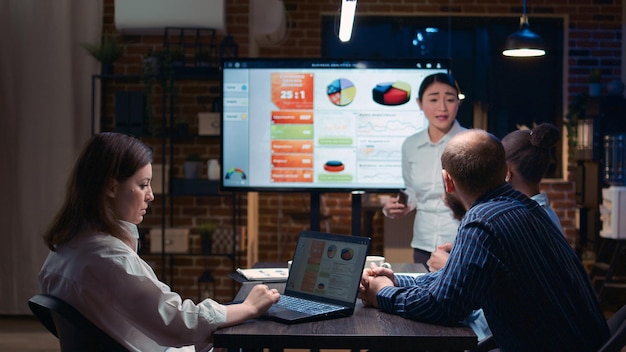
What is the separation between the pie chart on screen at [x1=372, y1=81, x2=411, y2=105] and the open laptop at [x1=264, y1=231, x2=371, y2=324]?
146 cm

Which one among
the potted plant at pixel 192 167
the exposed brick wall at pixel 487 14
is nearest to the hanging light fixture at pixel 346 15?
the potted plant at pixel 192 167

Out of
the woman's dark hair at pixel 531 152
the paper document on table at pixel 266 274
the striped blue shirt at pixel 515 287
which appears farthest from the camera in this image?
the woman's dark hair at pixel 531 152

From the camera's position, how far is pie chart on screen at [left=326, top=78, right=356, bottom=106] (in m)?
3.66

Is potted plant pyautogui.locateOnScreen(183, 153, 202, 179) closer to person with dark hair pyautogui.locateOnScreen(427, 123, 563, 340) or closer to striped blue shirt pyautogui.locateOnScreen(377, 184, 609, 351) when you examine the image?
person with dark hair pyautogui.locateOnScreen(427, 123, 563, 340)

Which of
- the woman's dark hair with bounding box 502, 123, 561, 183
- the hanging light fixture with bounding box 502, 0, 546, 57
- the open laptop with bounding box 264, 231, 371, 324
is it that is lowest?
the open laptop with bounding box 264, 231, 371, 324

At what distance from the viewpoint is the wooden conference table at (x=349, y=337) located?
1858 mm

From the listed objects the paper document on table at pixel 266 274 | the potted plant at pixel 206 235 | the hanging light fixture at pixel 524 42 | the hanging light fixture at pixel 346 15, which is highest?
the hanging light fixture at pixel 524 42

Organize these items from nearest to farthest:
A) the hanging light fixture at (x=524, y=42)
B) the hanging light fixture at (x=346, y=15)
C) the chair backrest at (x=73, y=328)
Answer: the chair backrest at (x=73, y=328), the hanging light fixture at (x=346, y=15), the hanging light fixture at (x=524, y=42)

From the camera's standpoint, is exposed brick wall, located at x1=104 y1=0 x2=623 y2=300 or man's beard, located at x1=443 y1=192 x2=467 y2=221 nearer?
man's beard, located at x1=443 y1=192 x2=467 y2=221

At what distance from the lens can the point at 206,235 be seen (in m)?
5.37

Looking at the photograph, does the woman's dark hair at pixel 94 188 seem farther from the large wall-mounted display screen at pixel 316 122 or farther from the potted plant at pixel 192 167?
the potted plant at pixel 192 167

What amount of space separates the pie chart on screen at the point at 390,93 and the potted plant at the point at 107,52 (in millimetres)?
Result: 2389

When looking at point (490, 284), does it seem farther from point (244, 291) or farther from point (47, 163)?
point (47, 163)

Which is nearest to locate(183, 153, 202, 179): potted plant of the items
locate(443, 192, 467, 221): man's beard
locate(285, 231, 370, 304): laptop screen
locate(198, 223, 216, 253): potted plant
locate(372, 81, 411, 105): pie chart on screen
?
locate(198, 223, 216, 253): potted plant
